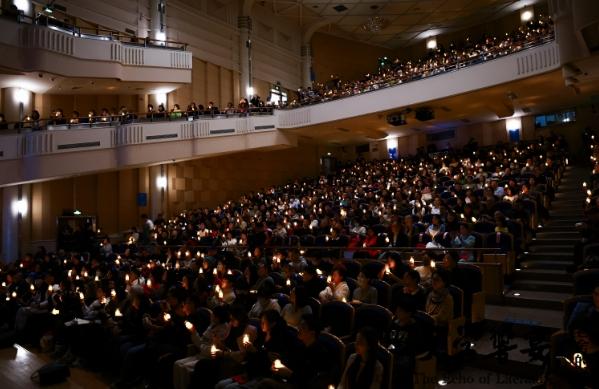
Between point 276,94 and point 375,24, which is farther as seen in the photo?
point 276,94

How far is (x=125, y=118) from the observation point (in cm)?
1423

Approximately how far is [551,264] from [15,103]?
48.7 ft

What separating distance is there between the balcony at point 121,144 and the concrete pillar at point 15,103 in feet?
7.55

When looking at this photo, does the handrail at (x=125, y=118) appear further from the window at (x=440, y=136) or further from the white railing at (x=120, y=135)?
the window at (x=440, y=136)

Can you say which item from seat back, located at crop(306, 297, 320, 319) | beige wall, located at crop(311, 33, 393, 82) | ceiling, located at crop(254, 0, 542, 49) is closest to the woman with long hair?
seat back, located at crop(306, 297, 320, 319)

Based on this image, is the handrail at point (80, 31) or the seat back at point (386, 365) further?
the handrail at point (80, 31)

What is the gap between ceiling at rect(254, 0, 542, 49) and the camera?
19812 millimetres

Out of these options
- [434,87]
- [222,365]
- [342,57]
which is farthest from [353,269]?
[342,57]

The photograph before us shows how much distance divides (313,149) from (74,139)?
12915mm

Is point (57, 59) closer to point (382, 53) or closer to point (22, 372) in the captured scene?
point (22, 372)

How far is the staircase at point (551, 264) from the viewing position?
5977 millimetres

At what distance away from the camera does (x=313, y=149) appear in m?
23.6

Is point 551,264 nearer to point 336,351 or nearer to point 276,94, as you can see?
point 336,351

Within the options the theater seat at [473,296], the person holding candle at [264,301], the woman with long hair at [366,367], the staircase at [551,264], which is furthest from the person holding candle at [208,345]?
the staircase at [551,264]
